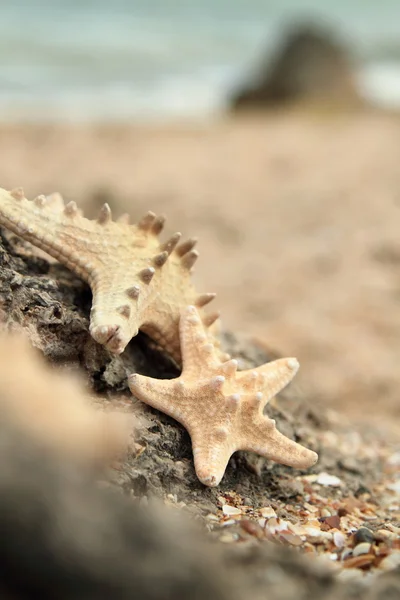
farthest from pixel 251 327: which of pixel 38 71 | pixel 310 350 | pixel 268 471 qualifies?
pixel 38 71

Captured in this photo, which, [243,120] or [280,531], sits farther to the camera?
[243,120]

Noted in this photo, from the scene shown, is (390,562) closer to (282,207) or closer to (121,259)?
(121,259)

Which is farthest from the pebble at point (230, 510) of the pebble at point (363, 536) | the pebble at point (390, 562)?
the pebble at point (390, 562)

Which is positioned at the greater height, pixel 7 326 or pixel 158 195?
pixel 158 195

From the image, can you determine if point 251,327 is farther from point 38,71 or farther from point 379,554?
point 38,71

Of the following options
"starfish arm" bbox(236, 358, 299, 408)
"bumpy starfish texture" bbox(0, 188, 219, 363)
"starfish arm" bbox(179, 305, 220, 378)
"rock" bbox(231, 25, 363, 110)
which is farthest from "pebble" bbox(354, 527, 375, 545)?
"rock" bbox(231, 25, 363, 110)

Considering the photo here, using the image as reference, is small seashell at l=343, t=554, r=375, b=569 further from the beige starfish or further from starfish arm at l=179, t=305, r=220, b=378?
starfish arm at l=179, t=305, r=220, b=378
